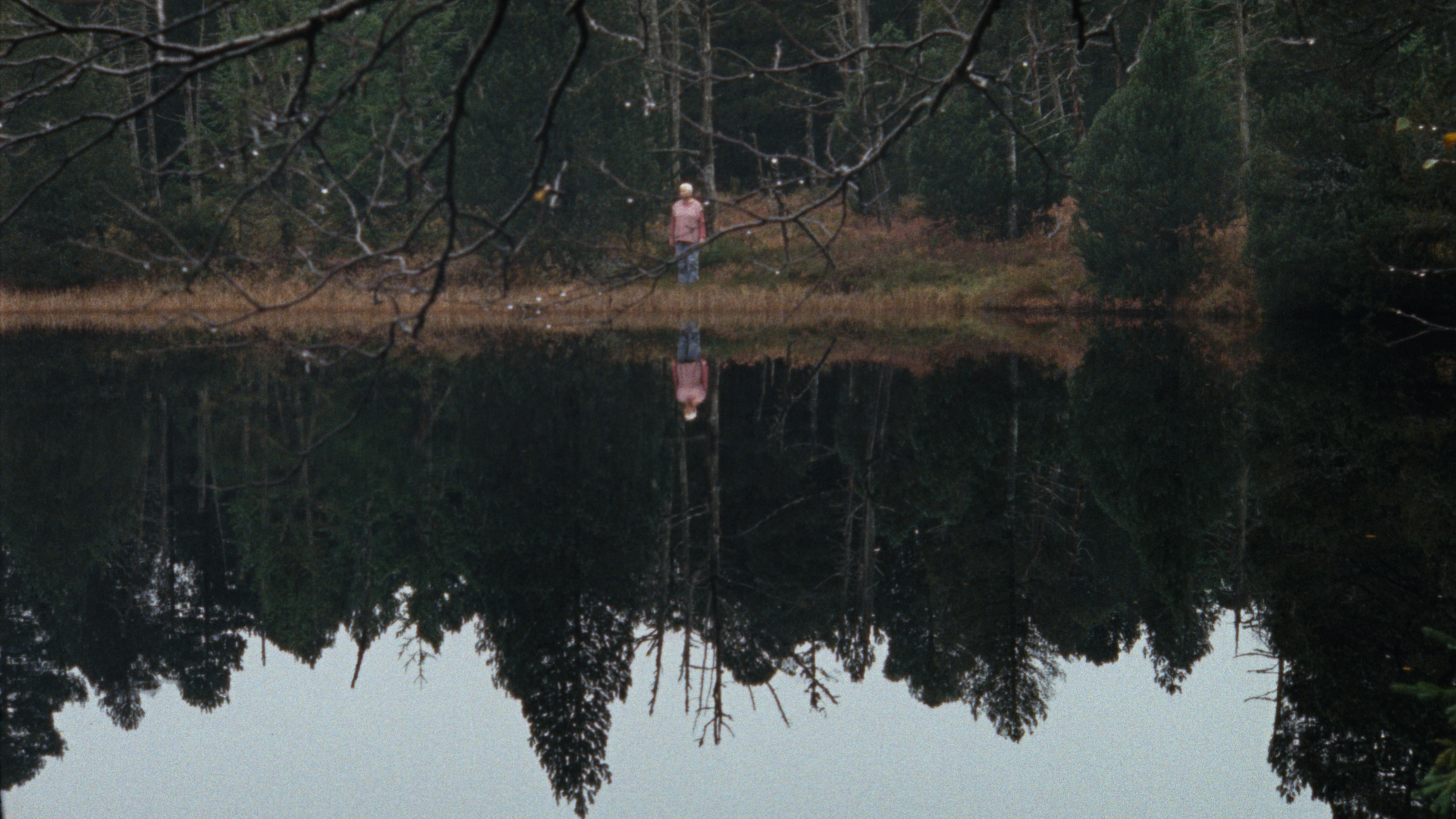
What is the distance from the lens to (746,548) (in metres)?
6.37

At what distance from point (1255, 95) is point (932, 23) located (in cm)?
776

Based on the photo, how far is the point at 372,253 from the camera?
245 cm

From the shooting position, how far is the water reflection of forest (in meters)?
4.41

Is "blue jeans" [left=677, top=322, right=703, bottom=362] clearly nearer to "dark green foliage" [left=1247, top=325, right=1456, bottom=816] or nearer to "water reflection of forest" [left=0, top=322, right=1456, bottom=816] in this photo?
"water reflection of forest" [left=0, top=322, right=1456, bottom=816]

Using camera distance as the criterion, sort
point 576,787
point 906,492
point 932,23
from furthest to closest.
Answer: point 932,23
point 906,492
point 576,787

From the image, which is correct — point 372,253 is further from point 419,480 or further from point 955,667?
point 419,480

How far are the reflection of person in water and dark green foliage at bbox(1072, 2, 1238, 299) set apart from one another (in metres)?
8.84

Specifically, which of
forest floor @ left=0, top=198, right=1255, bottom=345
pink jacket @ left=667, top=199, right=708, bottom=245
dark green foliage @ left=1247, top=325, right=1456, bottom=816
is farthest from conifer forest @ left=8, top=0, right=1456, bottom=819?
pink jacket @ left=667, top=199, right=708, bottom=245

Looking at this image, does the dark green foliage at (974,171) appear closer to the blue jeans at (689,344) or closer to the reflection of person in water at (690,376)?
the blue jeans at (689,344)

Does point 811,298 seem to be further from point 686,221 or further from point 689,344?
point 689,344

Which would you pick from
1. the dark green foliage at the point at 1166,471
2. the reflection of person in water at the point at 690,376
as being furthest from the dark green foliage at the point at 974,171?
the dark green foliage at the point at 1166,471

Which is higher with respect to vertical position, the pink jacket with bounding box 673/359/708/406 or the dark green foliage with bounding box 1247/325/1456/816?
the pink jacket with bounding box 673/359/708/406

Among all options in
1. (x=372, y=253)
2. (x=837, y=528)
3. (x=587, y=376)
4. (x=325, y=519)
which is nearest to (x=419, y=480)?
(x=325, y=519)

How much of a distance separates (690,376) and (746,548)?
27.0 feet
